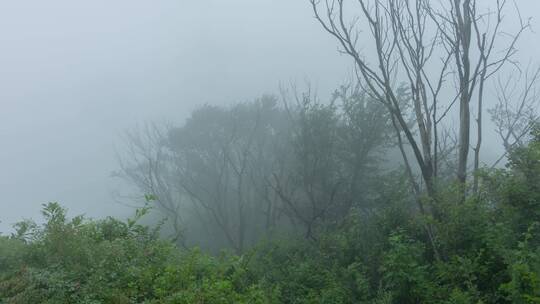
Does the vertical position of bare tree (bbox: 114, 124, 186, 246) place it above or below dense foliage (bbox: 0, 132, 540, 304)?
above

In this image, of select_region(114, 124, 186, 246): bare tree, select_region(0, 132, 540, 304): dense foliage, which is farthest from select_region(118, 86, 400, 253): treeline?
select_region(0, 132, 540, 304): dense foliage

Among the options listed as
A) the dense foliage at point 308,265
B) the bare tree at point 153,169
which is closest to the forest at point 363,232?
the dense foliage at point 308,265

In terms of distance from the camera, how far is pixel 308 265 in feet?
28.1

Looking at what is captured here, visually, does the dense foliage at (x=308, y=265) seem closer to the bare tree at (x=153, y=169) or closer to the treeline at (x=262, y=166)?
the treeline at (x=262, y=166)

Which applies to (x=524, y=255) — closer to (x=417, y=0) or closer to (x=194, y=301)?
(x=194, y=301)

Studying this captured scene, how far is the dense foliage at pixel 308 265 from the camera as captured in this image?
405 cm

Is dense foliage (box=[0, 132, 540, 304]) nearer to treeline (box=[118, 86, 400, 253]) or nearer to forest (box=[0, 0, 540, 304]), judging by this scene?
forest (box=[0, 0, 540, 304])

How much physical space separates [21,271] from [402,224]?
6336 mm

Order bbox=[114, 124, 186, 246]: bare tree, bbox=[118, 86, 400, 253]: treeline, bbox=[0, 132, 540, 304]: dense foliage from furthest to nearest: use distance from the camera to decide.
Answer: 1. bbox=[114, 124, 186, 246]: bare tree
2. bbox=[118, 86, 400, 253]: treeline
3. bbox=[0, 132, 540, 304]: dense foliage

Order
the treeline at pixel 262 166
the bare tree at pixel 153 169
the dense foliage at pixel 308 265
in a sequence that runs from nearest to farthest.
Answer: the dense foliage at pixel 308 265, the treeline at pixel 262 166, the bare tree at pixel 153 169

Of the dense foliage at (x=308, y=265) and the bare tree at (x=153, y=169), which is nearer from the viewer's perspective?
the dense foliage at (x=308, y=265)

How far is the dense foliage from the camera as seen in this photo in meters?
4.05

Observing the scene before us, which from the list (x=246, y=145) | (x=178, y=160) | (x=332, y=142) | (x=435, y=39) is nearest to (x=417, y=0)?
(x=435, y=39)

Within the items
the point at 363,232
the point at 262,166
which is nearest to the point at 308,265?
the point at 363,232
